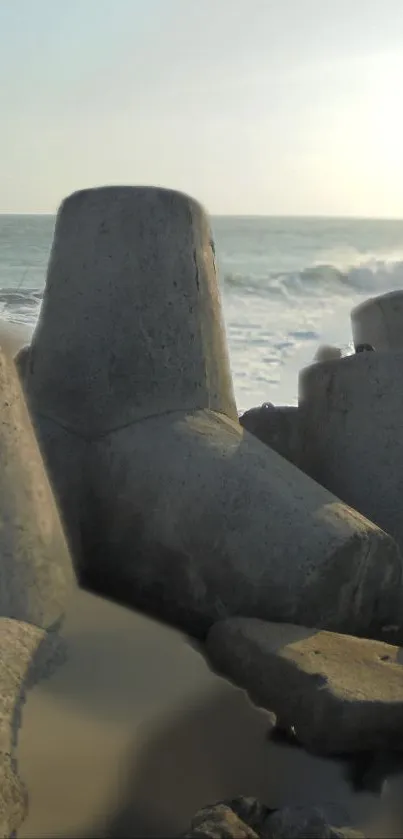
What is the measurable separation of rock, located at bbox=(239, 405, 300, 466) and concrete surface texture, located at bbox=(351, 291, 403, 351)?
588mm

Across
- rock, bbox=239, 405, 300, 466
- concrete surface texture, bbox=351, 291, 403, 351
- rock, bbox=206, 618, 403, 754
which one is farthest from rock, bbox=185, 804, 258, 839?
concrete surface texture, bbox=351, 291, 403, 351

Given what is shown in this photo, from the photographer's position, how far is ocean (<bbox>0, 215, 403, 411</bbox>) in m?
10.7

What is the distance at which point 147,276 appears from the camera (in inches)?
96.3

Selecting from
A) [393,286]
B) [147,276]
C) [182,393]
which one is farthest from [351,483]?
[393,286]

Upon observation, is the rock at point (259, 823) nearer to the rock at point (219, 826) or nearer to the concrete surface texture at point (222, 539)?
the rock at point (219, 826)

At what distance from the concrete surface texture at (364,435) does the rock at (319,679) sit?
67 cm

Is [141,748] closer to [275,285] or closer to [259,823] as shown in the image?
[259,823]

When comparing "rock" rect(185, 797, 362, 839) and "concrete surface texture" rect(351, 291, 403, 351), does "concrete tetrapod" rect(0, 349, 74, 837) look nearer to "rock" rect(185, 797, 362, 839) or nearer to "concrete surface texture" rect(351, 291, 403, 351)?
"rock" rect(185, 797, 362, 839)

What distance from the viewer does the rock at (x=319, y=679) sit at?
168 centimetres

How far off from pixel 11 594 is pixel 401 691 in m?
0.82

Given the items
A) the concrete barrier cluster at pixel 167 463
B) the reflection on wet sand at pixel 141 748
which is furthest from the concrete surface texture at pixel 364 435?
the reflection on wet sand at pixel 141 748

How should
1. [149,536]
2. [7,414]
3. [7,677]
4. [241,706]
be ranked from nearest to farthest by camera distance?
[7,677] < [241,706] < [7,414] < [149,536]

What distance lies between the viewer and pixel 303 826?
54.3 inches

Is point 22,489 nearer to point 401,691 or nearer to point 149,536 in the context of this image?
point 149,536
